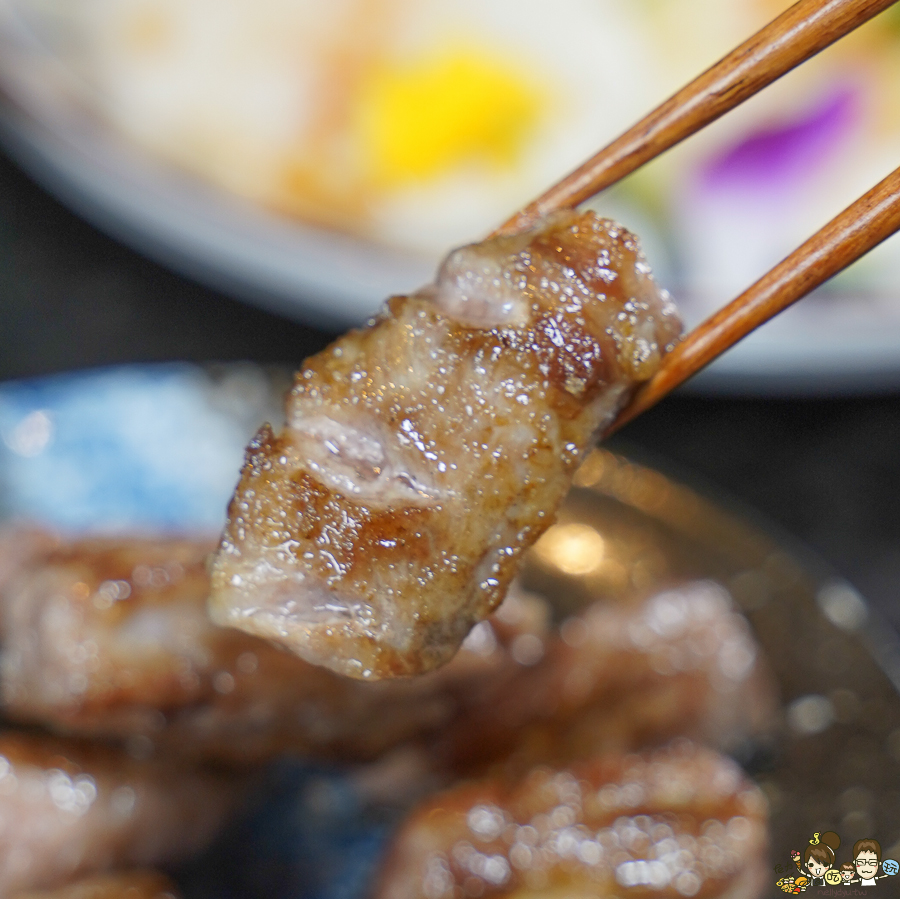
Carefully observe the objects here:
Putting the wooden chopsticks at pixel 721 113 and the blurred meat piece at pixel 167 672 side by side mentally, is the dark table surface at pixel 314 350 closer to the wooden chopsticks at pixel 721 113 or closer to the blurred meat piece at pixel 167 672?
the blurred meat piece at pixel 167 672

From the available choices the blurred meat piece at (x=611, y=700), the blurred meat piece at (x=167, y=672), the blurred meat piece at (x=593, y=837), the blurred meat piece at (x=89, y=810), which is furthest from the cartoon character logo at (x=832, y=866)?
the blurred meat piece at (x=89, y=810)

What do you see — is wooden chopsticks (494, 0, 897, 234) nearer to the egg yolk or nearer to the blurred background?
the blurred background

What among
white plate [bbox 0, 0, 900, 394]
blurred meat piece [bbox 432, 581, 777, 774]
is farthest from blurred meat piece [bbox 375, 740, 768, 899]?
white plate [bbox 0, 0, 900, 394]

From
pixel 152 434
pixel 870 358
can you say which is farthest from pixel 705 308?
pixel 152 434

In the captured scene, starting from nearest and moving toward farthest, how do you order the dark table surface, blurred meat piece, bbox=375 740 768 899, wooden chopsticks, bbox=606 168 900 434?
wooden chopsticks, bbox=606 168 900 434 < blurred meat piece, bbox=375 740 768 899 < the dark table surface

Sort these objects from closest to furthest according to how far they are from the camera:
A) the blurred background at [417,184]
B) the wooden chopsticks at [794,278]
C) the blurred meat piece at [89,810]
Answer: the wooden chopsticks at [794,278] → the blurred meat piece at [89,810] → the blurred background at [417,184]

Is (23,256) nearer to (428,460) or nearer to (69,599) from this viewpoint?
(69,599)

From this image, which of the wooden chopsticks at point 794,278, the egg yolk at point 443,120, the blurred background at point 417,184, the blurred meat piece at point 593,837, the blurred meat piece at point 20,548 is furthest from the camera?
the egg yolk at point 443,120
